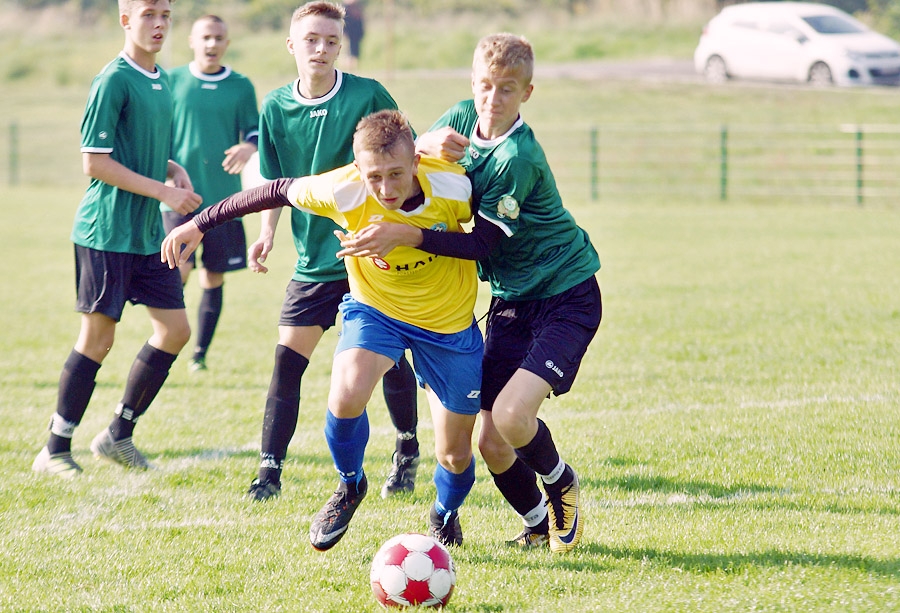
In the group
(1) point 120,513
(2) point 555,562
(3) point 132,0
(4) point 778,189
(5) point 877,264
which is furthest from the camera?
(4) point 778,189

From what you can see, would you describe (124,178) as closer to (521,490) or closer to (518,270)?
(518,270)

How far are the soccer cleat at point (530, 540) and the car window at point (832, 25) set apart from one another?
73.5ft

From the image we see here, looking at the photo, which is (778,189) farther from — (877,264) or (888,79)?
(877,264)

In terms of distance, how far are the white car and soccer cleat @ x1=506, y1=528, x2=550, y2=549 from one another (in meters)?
21.9

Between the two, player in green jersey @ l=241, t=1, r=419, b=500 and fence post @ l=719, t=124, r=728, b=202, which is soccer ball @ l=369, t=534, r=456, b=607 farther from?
fence post @ l=719, t=124, r=728, b=202

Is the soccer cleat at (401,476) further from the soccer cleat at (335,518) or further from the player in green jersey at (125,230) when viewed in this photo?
the player in green jersey at (125,230)

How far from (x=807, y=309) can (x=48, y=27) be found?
4028cm

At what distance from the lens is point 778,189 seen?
67.0ft

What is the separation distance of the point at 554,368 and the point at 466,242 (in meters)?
0.54

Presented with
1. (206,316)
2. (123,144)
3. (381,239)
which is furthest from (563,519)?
(206,316)

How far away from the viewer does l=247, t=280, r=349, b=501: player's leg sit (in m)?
4.65

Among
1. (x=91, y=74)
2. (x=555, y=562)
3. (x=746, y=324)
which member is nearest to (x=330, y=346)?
(x=746, y=324)

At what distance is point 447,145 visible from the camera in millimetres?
3707

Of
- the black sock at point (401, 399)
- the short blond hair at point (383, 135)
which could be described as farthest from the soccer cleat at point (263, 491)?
the short blond hair at point (383, 135)
